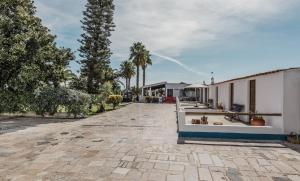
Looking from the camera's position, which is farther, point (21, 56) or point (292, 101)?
point (21, 56)

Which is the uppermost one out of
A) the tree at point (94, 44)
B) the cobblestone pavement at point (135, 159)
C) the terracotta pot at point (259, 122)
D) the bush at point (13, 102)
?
the tree at point (94, 44)

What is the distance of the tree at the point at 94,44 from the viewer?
25.5 meters

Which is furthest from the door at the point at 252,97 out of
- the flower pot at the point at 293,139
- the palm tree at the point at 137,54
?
the palm tree at the point at 137,54

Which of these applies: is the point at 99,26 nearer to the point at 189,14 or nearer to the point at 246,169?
the point at 189,14

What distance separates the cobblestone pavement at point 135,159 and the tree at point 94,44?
15.1 metres

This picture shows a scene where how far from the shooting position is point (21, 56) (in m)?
17.1

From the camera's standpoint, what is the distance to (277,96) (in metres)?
10.8

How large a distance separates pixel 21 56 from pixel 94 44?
9.40 metres

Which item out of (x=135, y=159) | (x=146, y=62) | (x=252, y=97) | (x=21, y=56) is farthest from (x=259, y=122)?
(x=146, y=62)

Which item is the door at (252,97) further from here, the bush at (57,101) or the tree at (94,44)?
the tree at (94,44)

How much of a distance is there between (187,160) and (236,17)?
31.8 ft

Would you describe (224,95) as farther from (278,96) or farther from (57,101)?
(57,101)

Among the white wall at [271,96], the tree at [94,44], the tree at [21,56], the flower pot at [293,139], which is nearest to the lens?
the flower pot at [293,139]

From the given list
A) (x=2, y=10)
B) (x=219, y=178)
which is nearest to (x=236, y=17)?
(x=219, y=178)
